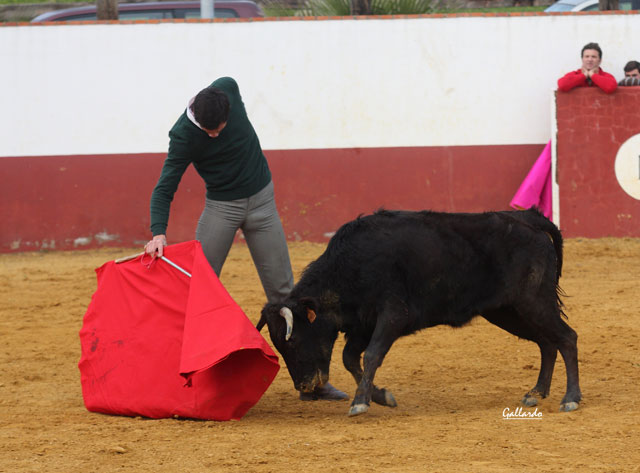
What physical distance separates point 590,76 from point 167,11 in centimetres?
567

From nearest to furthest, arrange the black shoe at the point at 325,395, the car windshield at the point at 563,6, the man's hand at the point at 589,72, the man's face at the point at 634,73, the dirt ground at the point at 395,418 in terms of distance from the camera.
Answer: the dirt ground at the point at 395,418
the black shoe at the point at 325,395
the man's hand at the point at 589,72
the man's face at the point at 634,73
the car windshield at the point at 563,6

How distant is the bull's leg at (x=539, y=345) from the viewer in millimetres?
5090

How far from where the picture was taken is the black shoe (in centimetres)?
524

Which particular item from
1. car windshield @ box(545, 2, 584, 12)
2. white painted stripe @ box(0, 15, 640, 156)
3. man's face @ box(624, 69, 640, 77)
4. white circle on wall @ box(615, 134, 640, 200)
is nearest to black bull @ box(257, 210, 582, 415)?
white circle on wall @ box(615, 134, 640, 200)

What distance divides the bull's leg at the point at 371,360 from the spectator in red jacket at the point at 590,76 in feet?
19.8

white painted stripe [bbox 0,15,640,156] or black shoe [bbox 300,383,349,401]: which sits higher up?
white painted stripe [bbox 0,15,640,156]

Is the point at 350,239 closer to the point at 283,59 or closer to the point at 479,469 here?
the point at 479,469

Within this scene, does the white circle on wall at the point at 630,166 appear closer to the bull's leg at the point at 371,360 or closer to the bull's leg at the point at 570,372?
the bull's leg at the point at 570,372

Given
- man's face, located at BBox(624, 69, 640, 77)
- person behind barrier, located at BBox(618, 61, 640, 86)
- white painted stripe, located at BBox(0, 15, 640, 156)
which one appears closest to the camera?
person behind barrier, located at BBox(618, 61, 640, 86)

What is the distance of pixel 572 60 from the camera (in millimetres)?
10500

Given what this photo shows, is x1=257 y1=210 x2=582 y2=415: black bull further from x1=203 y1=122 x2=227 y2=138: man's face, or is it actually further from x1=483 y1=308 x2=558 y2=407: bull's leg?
x1=203 y1=122 x2=227 y2=138: man's face

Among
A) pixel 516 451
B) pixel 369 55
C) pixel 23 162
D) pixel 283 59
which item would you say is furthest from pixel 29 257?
pixel 516 451

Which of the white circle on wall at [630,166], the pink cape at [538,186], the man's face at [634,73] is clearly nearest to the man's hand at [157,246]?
the pink cape at [538,186]

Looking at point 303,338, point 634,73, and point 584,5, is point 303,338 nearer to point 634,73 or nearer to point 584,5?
point 634,73
